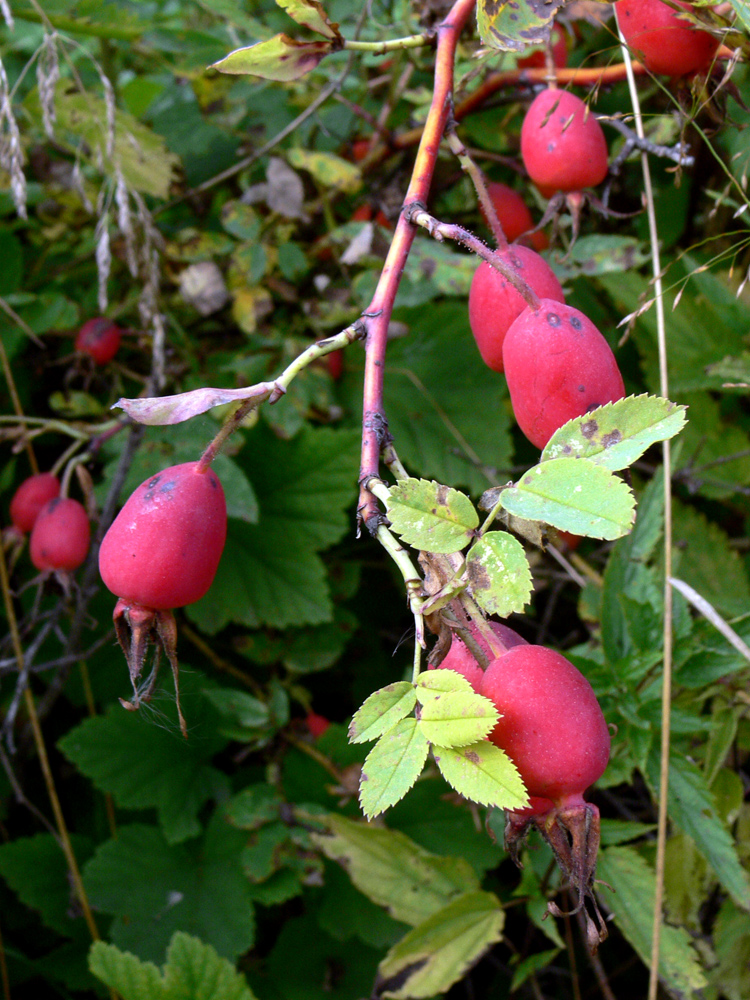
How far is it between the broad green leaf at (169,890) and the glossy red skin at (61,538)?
20.0 inches

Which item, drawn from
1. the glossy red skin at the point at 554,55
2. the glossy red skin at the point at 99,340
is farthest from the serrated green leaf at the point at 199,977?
the glossy red skin at the point at 554,55

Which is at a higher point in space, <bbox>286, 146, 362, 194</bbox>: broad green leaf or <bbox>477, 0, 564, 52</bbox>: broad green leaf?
<bbox>477, 0, 564, 52</bbox>: broad green leaf

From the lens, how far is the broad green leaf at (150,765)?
1.34m

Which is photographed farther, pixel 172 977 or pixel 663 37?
pixel 172 977

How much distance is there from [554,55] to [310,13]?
22.2 inches

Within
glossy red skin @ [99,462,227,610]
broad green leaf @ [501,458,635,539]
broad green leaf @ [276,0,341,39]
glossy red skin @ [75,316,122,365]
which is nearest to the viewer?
broad green leaf @ [501,458,635,539]

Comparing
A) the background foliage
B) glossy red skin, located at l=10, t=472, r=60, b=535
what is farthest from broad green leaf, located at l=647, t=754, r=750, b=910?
glossy red skin, located at l=10, t=472, r=60, b=535

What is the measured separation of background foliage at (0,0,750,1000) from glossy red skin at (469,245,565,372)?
1.49 ft

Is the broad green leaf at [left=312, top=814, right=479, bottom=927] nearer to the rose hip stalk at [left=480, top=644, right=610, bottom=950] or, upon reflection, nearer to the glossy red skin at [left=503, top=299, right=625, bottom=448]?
the rose hip stalk at [left=480, top=644, right=610, bottom=950]

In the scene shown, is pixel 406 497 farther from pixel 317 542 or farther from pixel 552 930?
pixel 317 542

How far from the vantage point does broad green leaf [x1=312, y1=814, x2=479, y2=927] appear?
109 cm

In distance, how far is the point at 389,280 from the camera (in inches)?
24.5

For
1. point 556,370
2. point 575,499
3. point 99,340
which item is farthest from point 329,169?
point 575,499

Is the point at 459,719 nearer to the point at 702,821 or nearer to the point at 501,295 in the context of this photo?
the point at 501,295
